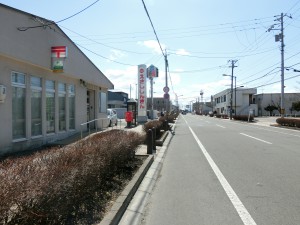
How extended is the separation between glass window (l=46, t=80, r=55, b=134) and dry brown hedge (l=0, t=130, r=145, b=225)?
31.3ft

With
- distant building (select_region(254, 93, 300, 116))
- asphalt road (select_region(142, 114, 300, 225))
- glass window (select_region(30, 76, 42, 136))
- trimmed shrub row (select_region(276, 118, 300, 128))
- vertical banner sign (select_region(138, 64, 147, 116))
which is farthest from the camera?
distant building (select_region(254, 93, 300, 116))

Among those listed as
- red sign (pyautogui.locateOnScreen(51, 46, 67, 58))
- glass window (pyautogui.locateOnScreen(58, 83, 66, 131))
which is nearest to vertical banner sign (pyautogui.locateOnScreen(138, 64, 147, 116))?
glass window (pyautogui.locateOnScreen(58, 83, 66, 131))

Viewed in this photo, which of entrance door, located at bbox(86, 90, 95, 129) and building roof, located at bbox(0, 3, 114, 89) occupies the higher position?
building roof, located at bbox(0, 3, 114, 89)

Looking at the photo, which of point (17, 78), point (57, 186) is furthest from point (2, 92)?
point (57, 186)

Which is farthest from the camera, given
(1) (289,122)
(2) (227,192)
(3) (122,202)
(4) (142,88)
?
(4) (142,88)

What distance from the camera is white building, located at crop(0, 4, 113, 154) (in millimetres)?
12593

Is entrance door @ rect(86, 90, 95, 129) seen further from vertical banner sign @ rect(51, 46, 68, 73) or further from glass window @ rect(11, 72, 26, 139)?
glass window @ rect(11, 72, 26, 139)

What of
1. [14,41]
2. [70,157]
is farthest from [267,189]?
[14,41]

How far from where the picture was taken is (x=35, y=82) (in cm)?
1538

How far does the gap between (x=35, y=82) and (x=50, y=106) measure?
1.97 metres

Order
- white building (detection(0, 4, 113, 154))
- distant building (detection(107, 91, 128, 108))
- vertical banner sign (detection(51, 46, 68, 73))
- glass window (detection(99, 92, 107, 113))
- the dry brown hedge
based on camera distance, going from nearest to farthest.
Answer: the dry brown hedge → white building (detection(0, 4, 113, 154)) → vertical banner sign (detection(51, 46, 68, 73)) → glass window (detection(99, 92, 107, 113)) → distant building (detection(107, 91, 128, 108))

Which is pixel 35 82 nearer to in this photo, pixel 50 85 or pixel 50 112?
pixel 50 85

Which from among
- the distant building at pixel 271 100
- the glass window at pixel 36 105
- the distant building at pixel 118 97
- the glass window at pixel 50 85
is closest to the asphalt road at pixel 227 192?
the glass window at pixel 36 105

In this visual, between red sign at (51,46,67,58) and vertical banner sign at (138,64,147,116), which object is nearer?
red sign at (51,46,67,58)
